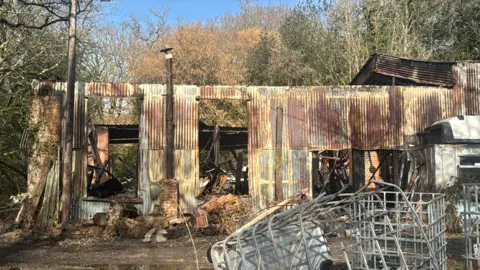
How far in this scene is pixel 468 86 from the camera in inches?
607

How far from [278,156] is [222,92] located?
109 inches

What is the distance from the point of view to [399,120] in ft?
50.1

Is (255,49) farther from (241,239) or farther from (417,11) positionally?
(241,239)

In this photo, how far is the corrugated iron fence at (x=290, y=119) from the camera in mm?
14664

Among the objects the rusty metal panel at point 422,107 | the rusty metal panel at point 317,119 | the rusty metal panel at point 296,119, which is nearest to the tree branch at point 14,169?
the rusty metal panel at point 296,119

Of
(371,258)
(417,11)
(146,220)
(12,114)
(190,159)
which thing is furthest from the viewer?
(417,11)

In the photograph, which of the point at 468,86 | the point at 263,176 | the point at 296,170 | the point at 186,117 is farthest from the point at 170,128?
the point at 468,86

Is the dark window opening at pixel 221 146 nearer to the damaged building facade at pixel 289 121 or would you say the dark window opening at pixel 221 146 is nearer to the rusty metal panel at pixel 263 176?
the rusty metal panel at pixel 263 176

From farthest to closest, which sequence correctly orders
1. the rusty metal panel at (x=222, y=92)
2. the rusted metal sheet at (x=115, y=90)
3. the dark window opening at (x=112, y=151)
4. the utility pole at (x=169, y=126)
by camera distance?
the dark window opening at (x=112, y=151) → the rusty metal panel at (x=222, y=92) → the rusted metal sheet at (x=115, y=90) → the utility pole at (x=169, y=126)

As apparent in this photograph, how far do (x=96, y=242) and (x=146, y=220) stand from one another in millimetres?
1589

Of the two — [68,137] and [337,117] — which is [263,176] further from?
[68,137]

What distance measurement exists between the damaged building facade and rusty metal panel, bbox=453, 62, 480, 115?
33mm

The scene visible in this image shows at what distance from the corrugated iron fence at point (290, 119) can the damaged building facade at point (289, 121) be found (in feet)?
0.10


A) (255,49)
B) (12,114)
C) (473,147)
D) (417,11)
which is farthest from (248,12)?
(473,147)
